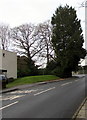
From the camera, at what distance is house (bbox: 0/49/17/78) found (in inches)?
1599

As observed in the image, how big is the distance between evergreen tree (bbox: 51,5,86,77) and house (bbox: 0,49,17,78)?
13237 mm

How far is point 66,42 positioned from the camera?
181 ft

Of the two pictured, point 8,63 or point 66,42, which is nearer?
point 8,63

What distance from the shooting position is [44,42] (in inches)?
2473

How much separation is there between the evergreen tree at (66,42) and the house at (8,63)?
43.4 feet

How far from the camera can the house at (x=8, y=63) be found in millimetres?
40619

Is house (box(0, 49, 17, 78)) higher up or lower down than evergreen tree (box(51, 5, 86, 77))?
lower down

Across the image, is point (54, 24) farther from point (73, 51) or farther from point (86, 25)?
point (86, 25)

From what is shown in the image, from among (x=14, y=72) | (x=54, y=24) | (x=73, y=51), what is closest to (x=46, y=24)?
(x=54, y=24)

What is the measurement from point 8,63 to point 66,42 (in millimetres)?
17947

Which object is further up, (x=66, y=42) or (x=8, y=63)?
(x=66, y=42)

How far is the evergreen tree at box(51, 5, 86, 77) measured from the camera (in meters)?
53.6

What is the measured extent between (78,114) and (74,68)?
4838 cm

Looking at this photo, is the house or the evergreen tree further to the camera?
the evergreen tree
